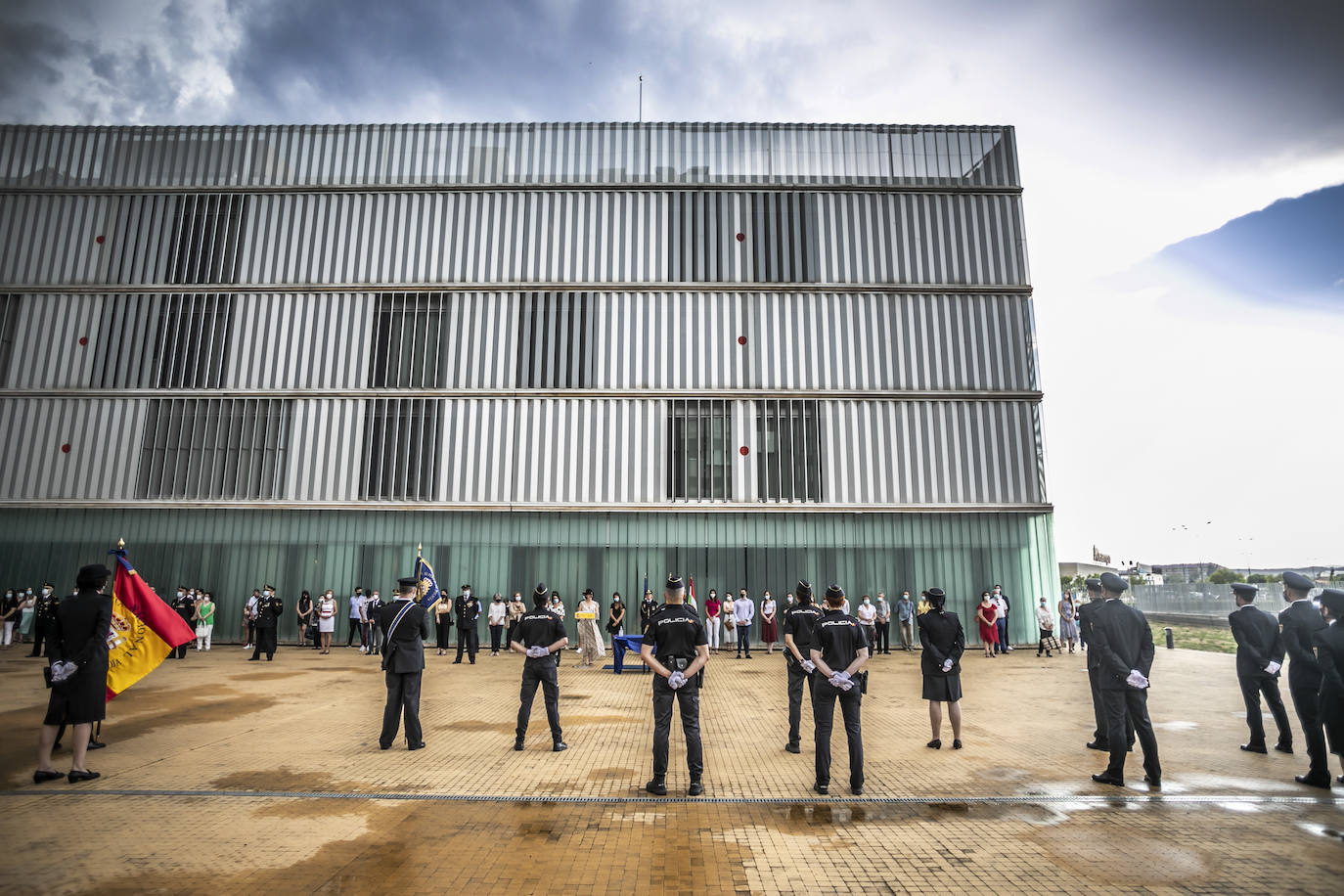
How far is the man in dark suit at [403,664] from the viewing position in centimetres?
848

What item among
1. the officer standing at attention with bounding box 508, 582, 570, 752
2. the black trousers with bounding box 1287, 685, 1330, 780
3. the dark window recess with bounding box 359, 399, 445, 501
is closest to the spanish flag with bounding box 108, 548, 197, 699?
the officer standing at attention with bounding box 508, 582, 570, 752

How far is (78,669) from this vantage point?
7148 millimetres

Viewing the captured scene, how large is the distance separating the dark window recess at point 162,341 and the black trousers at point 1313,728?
2975cm

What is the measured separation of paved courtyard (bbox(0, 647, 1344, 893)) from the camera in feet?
16.0

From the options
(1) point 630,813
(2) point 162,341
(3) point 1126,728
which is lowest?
(1) point 630,813

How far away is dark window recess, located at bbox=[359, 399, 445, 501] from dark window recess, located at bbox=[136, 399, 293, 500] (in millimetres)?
3040

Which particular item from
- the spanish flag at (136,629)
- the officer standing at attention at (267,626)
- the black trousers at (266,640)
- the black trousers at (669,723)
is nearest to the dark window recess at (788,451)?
→ the officer standing at attention at (267,626)

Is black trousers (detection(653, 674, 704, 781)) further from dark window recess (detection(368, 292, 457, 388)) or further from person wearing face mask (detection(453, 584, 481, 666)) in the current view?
dark window recess (detection(368, 292, 457, 388))

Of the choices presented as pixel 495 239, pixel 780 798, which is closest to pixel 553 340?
pixel 495 239

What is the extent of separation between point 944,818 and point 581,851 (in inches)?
124

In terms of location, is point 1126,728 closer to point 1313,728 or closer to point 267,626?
point 1313,728

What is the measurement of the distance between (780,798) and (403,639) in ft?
15.9

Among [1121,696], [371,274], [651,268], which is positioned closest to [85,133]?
[371,274]

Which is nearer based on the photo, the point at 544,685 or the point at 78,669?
the point at 78,669
